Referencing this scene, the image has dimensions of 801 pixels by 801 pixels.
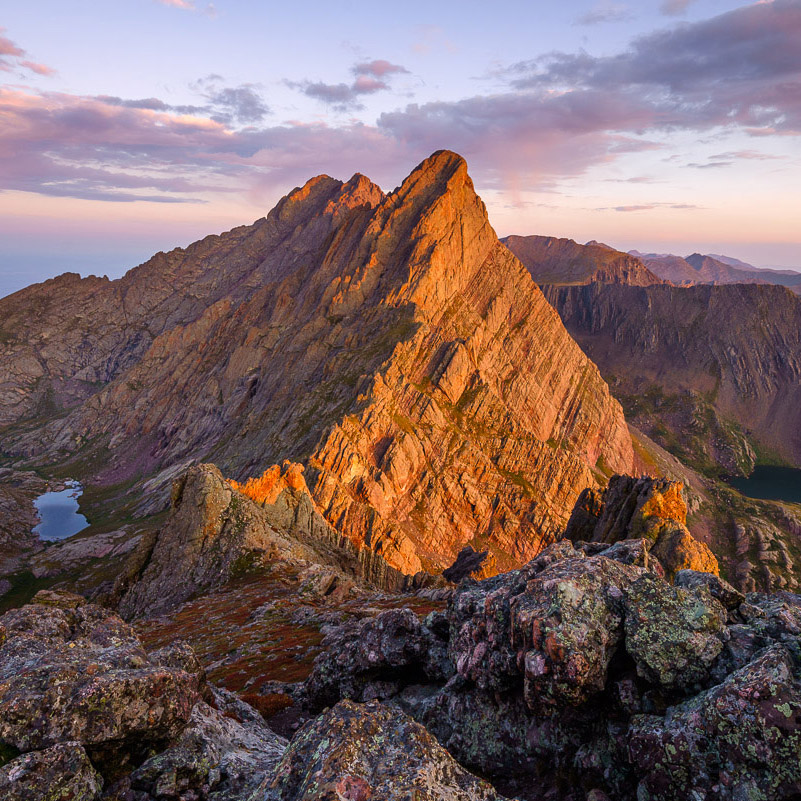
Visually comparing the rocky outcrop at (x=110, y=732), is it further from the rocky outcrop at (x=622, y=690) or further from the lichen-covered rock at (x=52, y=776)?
the rocky outcrop at (x=622, y=690)

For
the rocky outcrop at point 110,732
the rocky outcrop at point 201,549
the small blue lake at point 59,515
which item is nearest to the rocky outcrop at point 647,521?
the rocky outcrop at point 201,549

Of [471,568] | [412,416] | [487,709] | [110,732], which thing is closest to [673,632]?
[487,709]

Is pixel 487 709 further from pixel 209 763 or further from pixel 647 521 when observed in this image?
pixel 647 521

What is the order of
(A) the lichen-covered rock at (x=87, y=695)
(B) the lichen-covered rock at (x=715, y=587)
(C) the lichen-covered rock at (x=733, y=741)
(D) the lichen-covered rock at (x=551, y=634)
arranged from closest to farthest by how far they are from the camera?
(C) the lichen-covered rock at (x=733, y=741) → (A) the lichen-covered rock at (x=87, y=695) → (D) the lichen-covered rock at (x=551, y=634) → (B) the lichen-covered rock at (x=715, y=587)

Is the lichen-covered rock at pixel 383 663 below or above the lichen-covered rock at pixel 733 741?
below

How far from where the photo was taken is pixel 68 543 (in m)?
147

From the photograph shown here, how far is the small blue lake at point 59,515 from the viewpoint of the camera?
16250 centimetres

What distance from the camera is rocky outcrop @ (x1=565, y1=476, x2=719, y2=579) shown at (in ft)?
164

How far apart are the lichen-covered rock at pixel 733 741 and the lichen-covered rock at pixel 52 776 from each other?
582 inches

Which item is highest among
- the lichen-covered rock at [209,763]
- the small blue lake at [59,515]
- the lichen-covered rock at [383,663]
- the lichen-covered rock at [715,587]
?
the lichen-covered rock at [715,587]

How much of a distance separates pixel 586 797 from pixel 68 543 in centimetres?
17401

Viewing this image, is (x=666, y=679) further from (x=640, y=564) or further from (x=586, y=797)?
(x=640, y=564)

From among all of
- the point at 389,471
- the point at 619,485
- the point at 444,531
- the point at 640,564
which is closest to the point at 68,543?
the point at 389,471

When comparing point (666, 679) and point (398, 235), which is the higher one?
point (398, 235)
